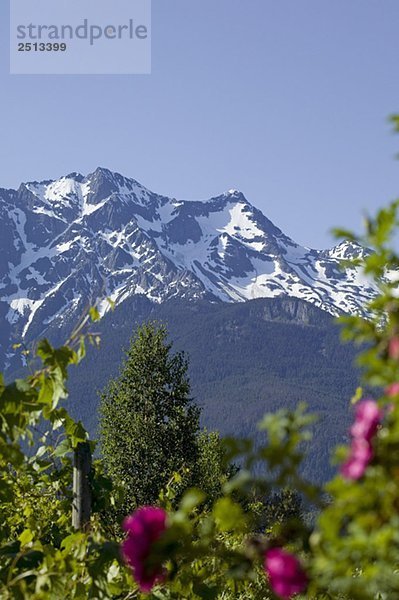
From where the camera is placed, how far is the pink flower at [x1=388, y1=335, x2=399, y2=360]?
1768mm

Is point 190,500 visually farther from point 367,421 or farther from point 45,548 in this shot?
point 45,548

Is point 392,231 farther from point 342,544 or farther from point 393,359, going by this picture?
point 342,544

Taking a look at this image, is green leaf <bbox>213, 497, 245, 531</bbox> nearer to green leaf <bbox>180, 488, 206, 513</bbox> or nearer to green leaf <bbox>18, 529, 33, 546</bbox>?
green leaf <bbox>180, 488, 206, 513</bbox>

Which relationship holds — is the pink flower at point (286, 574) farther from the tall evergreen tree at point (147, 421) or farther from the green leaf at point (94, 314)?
the tall evergreen tree at point (147, 421)

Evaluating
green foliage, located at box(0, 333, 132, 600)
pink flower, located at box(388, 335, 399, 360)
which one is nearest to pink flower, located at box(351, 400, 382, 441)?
pink flower, located at box(388, 335, 399, 360)

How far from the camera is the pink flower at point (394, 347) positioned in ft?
5.80

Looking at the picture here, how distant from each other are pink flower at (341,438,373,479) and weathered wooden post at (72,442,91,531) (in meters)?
3.87

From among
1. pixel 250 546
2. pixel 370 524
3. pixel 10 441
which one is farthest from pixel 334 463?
pixel 10 441

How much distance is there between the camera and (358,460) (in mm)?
1639

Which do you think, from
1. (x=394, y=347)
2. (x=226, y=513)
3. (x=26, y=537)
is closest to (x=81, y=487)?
(x=26, y=537)

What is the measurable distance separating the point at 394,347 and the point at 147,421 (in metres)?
38.6

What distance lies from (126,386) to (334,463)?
1583 inches

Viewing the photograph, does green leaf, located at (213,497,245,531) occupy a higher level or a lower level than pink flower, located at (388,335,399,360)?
lower

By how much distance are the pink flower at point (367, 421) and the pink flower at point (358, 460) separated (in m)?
0.02
